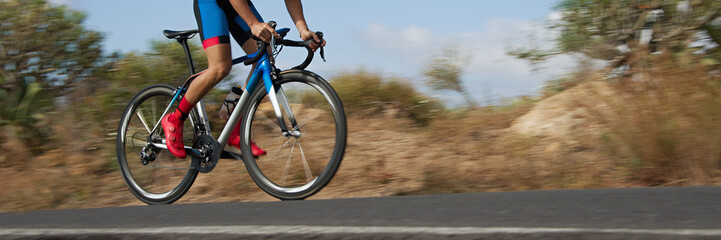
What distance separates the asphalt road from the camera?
7.32 feet

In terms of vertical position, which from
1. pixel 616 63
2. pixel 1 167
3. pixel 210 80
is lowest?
pixel 1 167

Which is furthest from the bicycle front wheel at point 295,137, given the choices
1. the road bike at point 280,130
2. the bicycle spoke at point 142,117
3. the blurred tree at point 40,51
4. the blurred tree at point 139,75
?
the blurred tree at point 40,51

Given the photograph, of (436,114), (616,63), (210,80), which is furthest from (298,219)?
(616,63)

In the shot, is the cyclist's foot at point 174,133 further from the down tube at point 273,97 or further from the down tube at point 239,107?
the down tube at point 273,97

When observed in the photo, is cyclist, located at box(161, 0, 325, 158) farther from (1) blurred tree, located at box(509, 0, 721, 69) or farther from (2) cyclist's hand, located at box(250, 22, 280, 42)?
(1) blurred tree, located at box(509, 0, 721, 69)

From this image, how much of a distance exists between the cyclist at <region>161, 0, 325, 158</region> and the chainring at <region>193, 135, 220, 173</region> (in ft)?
0.32

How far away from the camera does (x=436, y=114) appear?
6961mm

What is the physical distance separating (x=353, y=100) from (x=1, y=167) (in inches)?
144

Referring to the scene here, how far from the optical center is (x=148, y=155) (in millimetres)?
4926

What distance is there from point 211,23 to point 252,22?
32cm

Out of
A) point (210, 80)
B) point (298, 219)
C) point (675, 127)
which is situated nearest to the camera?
point (298, 219)

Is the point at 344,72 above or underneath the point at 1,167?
above

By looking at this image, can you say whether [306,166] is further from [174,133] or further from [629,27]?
[629,27]

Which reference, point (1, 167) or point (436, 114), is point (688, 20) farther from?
point (1, 167)
